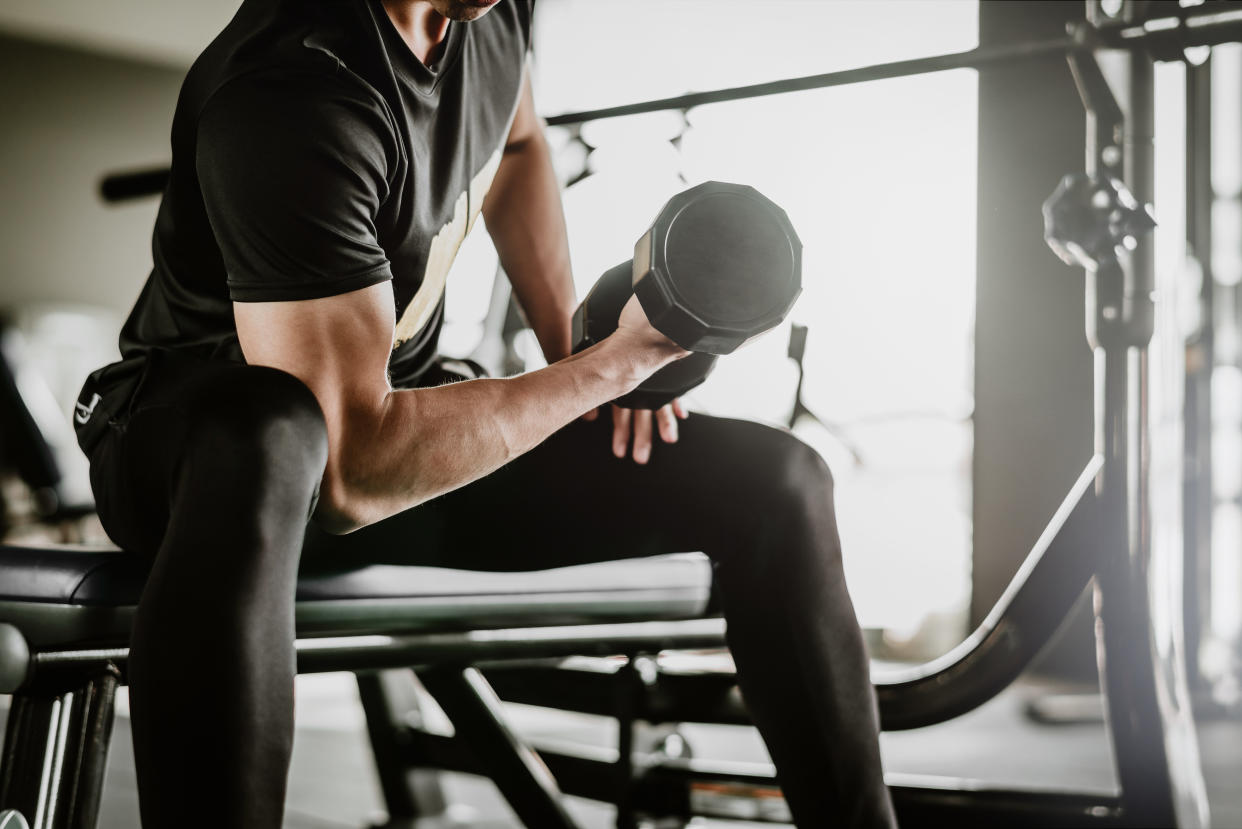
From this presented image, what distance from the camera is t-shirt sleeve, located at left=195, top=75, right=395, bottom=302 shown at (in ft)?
2.01

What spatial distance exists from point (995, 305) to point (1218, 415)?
2.26ft

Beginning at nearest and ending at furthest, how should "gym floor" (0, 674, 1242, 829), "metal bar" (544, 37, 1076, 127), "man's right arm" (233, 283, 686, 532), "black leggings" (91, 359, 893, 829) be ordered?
"black leggings" (91, 359, 893, 829) → "man's right arm" (233, 283, 686, 532) → "metal bar" (544, 37, 1076, 127) → "gym floor" (0, 674, 1242, 829)

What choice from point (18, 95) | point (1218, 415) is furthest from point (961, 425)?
point (18, 95)

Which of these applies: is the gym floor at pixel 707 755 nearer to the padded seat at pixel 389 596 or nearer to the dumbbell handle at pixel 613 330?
the padded seat at pixel 389 596

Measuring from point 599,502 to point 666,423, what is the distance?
86mm

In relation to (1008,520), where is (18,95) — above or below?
above

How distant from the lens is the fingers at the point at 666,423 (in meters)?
0.84

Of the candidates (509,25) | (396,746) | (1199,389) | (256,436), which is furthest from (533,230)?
(1199,389)

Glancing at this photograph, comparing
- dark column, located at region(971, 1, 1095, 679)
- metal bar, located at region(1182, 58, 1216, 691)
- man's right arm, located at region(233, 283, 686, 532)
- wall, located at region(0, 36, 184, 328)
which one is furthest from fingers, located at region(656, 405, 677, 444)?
wall, located at region(0, 36, 184, 328)

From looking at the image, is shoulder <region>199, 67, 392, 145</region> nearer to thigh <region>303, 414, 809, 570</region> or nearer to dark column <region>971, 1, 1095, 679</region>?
thigh <region>303, 414, 809, 570</region>

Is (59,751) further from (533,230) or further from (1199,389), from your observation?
(1199,389)

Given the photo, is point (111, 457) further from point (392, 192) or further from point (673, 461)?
point (673, 461)

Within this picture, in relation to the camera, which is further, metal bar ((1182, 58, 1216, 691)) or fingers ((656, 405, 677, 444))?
metal bar ((1182, 58, 1216, 691))

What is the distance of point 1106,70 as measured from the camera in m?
0.96
